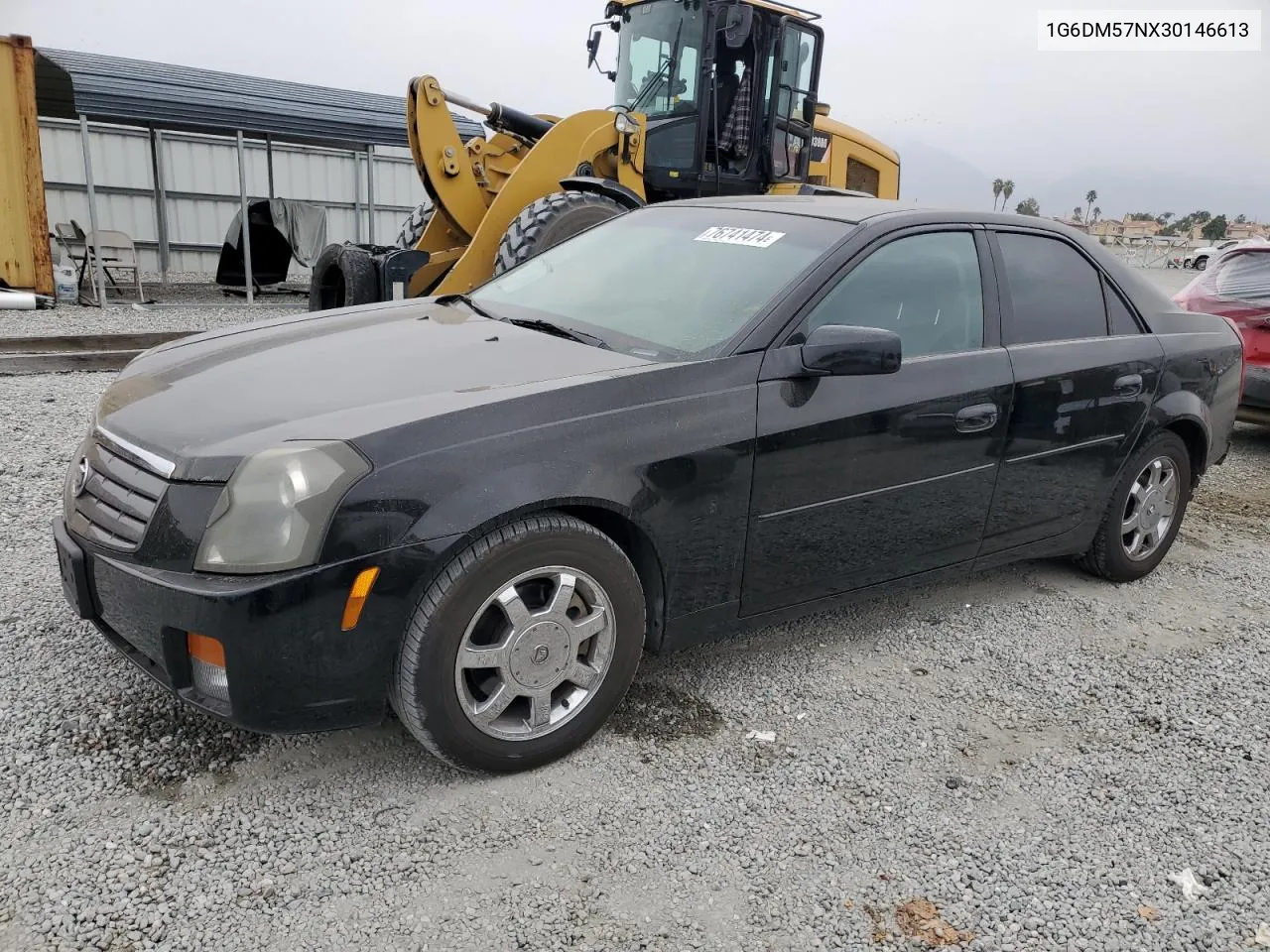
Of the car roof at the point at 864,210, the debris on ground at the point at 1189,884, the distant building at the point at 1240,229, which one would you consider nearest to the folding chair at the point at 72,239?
the car roof at the point at 864,210

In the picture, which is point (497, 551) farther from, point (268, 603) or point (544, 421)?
point (268, 603)

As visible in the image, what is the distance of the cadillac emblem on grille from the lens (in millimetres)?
2688

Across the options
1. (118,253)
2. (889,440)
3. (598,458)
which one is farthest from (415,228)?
(598,458)

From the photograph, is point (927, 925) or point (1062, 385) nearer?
point (927, 925)

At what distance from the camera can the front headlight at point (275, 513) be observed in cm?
225

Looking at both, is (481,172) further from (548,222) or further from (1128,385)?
(1128,385)

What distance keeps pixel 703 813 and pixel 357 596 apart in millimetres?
1062

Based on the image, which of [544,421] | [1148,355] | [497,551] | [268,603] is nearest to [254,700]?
[268,603]

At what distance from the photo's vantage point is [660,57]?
8625 mm

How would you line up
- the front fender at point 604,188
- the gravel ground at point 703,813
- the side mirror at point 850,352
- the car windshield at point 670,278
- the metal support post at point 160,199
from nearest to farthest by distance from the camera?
the gravel ground at point 703,813
the side mirror at point 850,352
the car windshield at point 670,278
the front fender at point 604,188
the metal support post at point 160,199

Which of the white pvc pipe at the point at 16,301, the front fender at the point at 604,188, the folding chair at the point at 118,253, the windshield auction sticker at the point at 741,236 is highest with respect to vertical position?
the front fender at the point at 604,188

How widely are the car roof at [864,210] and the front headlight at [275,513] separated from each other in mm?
1989

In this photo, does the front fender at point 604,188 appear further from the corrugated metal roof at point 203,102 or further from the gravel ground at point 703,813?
the corrugated metal roof at point 203,102

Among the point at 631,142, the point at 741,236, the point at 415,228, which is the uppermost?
the point at 631,142
